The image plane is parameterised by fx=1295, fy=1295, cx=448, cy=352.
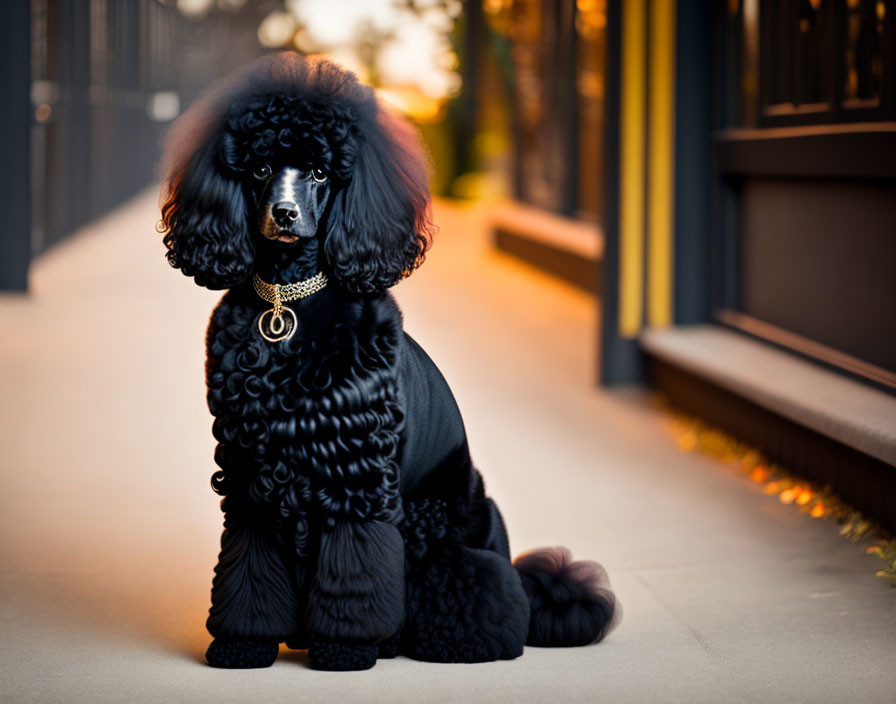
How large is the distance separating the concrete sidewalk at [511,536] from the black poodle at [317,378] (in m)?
0.10

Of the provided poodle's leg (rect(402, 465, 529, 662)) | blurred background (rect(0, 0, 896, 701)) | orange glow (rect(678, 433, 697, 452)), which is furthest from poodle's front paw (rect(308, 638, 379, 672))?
orange glow (rect(678, 433, 697, 452))

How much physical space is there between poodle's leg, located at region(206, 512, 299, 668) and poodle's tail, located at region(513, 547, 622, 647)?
1.45 feet

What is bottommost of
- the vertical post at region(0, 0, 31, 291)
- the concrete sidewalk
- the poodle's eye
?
the concrete sidewalk

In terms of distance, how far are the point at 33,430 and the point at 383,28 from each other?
921cm

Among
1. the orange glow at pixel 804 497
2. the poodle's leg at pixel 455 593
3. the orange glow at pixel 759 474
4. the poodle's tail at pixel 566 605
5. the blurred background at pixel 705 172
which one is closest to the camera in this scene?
the poodle's leg at pixel 455 593

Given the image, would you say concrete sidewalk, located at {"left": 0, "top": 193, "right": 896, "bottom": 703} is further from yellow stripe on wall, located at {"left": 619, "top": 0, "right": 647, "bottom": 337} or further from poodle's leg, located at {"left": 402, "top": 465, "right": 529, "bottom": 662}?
yellow stripe on wall, located at {"left": 619, "top": 0, "right": 647, "bottom": 337}

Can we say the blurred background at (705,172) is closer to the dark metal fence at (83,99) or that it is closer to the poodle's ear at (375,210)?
the dark metal fence at (83,99)

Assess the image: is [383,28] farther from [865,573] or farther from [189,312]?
[865,573]

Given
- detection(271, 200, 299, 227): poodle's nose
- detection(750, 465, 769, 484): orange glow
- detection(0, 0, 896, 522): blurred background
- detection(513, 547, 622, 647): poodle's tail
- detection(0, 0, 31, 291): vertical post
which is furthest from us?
detection(0, 0, 31, 291): vertical post

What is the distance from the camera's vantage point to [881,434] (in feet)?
9.56

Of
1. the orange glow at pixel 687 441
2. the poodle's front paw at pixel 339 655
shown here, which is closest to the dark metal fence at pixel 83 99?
the orange glow at pixel 687 441

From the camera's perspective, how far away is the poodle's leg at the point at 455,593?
216 centimetres

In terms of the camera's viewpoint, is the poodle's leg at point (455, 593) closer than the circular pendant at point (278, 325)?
No

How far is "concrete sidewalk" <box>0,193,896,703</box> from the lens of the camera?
2100mm
